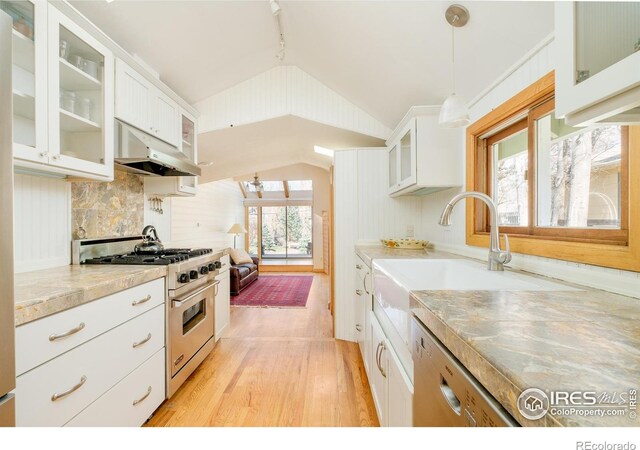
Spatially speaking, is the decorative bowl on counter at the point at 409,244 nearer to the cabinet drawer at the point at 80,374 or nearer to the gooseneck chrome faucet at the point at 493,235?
the gooseneck chrome faucet at the point at 493,235

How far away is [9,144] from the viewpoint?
76 cm

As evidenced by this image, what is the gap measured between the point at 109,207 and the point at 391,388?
2376 mm

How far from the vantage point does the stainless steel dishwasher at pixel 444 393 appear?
476 mm

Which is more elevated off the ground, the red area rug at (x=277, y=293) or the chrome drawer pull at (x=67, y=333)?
the chrome drawer pull at (x=67, y=333)

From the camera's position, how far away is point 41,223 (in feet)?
5.32

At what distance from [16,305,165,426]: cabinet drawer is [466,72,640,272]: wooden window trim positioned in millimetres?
2112

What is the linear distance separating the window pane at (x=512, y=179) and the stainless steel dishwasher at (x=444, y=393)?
1.30 meters

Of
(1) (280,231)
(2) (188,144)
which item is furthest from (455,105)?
(1) (280,231)

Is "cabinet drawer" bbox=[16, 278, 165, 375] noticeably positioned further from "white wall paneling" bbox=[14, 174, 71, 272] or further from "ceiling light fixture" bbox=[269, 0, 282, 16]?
"ceiling light fixture" bbox=[269, 0, 282, 16]

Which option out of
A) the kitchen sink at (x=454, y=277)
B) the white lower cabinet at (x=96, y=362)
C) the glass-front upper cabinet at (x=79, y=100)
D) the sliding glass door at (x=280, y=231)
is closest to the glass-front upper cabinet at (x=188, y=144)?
the glass-front upper cabinet at (x=79, y=100)

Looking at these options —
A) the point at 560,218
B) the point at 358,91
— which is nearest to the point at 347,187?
the point at 358,91

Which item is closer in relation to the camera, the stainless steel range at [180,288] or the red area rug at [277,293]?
the stainless steel range at [180,288]

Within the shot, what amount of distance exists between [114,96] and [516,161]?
2.74 meters

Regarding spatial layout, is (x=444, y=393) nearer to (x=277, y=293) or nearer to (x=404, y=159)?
(x=404, y=159)
